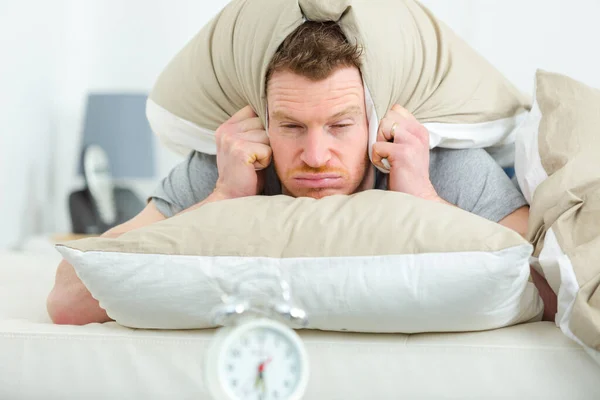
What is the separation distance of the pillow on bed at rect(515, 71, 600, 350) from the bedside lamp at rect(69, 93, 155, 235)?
7.13 ft

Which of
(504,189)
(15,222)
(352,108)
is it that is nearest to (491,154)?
(504,189)

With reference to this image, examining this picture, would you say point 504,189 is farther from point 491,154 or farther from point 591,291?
point 591,291

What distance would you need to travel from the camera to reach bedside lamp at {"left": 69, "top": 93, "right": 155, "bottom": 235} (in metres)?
3.35

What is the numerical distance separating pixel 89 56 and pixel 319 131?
Result: 2.56m

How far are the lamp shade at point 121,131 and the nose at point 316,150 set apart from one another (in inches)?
82.2

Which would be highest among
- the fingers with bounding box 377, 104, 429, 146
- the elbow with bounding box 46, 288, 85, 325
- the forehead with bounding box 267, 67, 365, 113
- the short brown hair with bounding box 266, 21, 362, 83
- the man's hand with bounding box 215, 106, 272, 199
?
the short brown hair with bounding box 266, 21, 362, 83

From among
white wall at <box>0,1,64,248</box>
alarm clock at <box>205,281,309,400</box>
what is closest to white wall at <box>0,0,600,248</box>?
white wall at <box>0,1,64,248</box>

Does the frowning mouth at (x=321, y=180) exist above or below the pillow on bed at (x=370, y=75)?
below

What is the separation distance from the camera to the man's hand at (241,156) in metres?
1.50

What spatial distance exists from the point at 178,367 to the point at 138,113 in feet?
8.02

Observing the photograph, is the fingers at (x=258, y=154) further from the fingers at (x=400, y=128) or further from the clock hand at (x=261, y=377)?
the clock hand at (x=261, y=377)

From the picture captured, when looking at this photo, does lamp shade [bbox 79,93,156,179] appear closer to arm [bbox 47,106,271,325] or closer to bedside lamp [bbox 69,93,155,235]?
bedside lamp [bbox 69,93,155,235]

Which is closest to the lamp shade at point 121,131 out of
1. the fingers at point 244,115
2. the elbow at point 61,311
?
the fingers at point 244,115

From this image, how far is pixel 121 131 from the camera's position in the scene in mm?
3389
